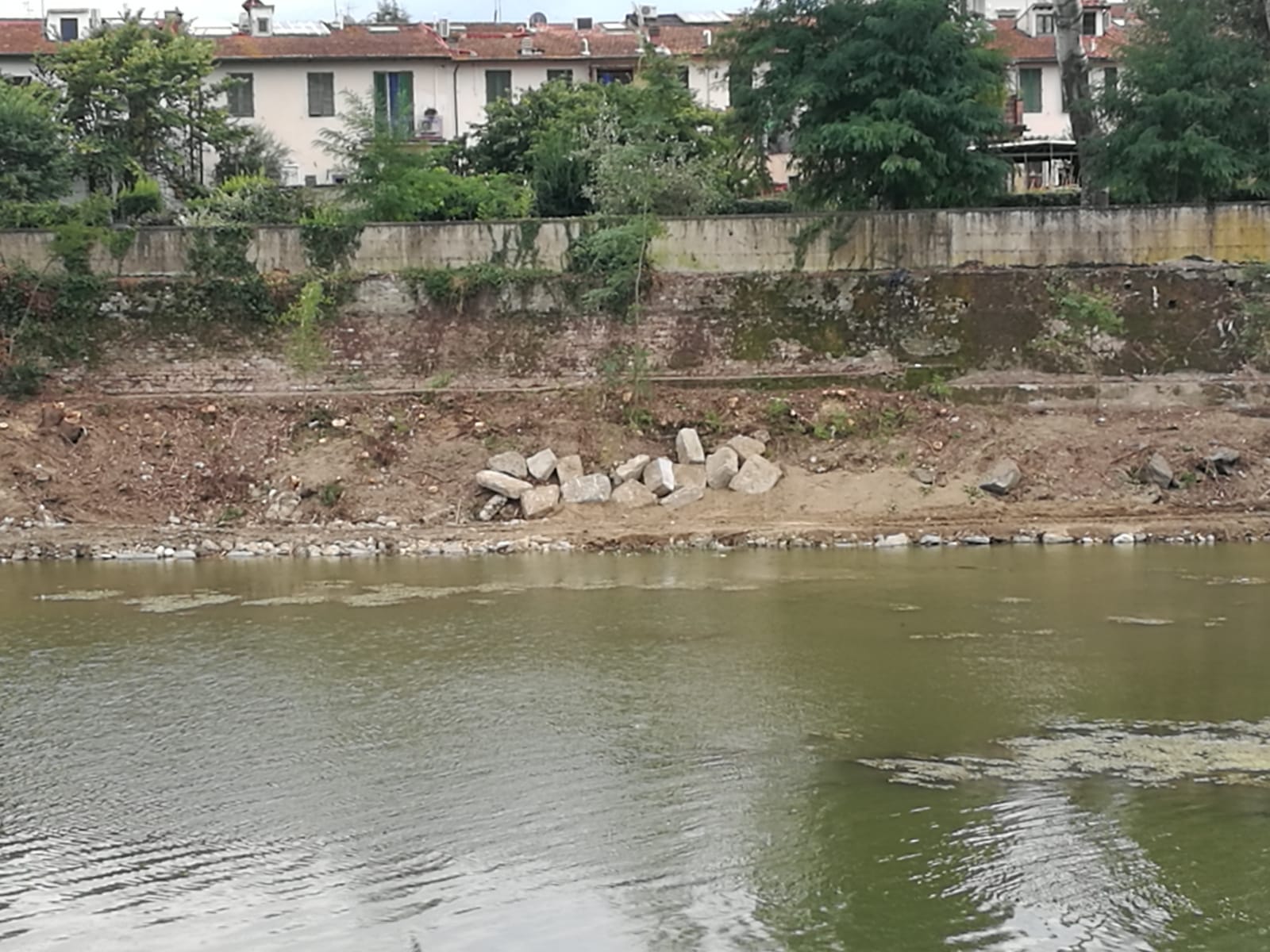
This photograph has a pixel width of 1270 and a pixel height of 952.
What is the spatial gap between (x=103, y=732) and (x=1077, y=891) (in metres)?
8.97

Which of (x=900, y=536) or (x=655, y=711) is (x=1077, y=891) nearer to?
(x=655, y=711)

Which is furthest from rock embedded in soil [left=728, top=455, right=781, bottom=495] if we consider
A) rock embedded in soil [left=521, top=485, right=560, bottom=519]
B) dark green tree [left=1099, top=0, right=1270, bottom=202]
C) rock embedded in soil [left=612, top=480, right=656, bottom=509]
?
dark green tree [left=1099, top=0, right=1270, bottom=202]

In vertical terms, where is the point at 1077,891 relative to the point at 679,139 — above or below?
below

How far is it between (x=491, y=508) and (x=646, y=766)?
1487cm

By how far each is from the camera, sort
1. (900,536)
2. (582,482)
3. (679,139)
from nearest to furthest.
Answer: (900,536) < (582,482) < (679,139)

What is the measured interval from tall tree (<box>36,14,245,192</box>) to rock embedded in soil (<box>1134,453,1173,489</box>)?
27069mm

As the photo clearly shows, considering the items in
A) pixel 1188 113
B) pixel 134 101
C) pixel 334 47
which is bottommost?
pixel 1188 113

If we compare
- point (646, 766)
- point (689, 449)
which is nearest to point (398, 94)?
point (689, 449)

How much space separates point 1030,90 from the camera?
156 feet

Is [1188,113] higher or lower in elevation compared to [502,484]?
higher

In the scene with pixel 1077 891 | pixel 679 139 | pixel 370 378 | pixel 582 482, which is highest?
pixel 679 139

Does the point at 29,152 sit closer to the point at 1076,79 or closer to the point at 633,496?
the point at 633,496

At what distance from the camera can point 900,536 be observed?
25609mm

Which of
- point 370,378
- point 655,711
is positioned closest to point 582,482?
point 370,378
